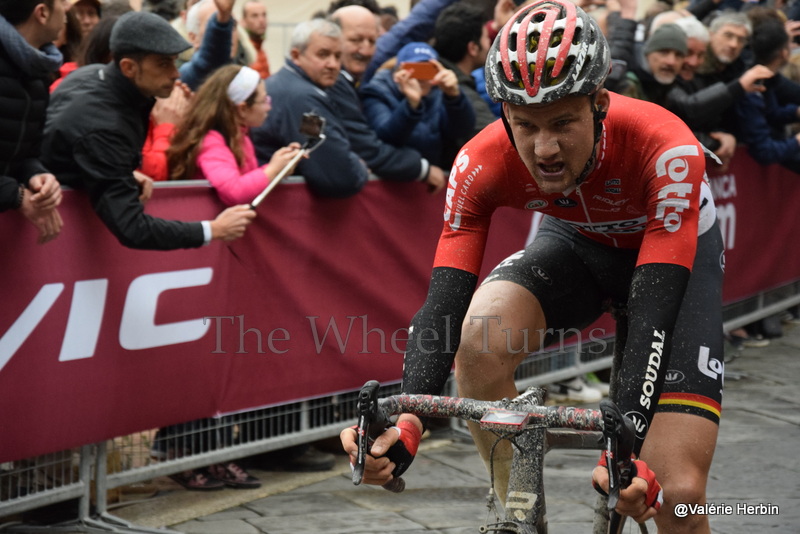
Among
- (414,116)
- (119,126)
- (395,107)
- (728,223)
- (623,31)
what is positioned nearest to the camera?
(119,126)

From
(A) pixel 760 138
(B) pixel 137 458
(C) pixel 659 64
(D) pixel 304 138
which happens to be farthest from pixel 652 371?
(A) pixel 760 138

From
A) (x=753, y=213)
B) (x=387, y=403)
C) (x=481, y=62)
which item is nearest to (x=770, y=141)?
(x=753, y=213)

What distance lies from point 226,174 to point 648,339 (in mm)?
3290

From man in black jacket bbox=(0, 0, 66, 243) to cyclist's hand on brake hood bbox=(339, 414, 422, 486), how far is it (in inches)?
98.0

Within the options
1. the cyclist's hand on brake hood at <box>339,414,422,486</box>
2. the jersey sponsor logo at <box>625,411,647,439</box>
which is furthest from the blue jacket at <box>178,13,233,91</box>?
the jersey sponsor logo at <box>625,411,647,439</box>

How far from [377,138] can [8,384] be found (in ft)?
9.44

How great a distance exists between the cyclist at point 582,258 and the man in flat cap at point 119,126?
6.71 feet

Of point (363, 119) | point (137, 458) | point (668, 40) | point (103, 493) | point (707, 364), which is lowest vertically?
point (103, 493)

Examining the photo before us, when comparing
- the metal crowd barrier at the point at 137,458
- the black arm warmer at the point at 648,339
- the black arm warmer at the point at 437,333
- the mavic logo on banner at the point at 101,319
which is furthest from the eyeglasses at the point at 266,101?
the black arm warmer at the point at 648,339

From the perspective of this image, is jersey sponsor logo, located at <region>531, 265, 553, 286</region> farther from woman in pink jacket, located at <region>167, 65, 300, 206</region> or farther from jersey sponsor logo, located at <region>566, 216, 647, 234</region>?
woman in pink jacket, located at <region>167, 65, 300, 206</region>

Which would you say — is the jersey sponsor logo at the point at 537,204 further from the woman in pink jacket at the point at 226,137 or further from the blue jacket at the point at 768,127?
the blue jacket at the point at 768,127

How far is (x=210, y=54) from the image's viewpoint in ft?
22.5

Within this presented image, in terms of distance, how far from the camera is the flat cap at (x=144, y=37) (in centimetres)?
533

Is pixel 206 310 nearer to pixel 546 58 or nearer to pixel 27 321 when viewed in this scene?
pixel 27 321
